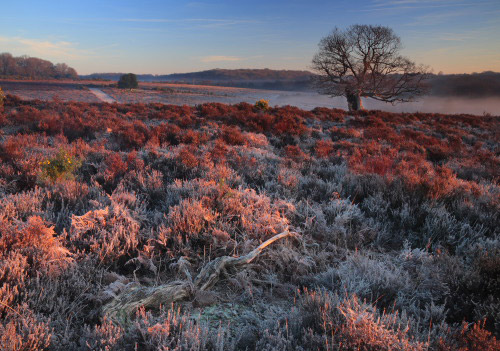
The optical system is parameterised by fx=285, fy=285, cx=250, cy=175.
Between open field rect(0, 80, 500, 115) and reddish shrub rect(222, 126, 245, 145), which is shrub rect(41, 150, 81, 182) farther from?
open field rect(0, 80, 500, 115)

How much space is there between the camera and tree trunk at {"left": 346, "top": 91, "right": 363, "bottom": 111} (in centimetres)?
2775

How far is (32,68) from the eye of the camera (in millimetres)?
72375

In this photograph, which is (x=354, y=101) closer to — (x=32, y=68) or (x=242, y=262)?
(x=242, y=262)

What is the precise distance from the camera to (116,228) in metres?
3.23

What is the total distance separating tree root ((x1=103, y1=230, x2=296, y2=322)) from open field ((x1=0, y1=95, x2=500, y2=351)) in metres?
0.01

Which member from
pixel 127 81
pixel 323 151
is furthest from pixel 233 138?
pixel 127 81

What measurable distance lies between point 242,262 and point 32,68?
9301cm

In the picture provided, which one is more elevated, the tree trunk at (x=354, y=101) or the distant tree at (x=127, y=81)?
Result: the distant tree at (x=127, y=81)

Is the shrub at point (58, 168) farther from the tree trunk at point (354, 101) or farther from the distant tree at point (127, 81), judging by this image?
the distant tree at point (127, 81)

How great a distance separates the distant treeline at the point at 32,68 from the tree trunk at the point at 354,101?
70302 mm

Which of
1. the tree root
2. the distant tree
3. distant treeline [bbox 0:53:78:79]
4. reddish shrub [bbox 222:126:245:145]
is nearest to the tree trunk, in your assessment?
reddish shrub [bbox 222:126:245:145]

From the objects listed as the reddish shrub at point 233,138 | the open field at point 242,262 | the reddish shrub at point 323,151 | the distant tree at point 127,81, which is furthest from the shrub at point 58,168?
the distant tree at point 127,81

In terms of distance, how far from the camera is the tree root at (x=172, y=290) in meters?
2.28

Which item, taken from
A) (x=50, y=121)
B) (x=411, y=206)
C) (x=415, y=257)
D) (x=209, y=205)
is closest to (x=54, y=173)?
(x=209, y=205)
